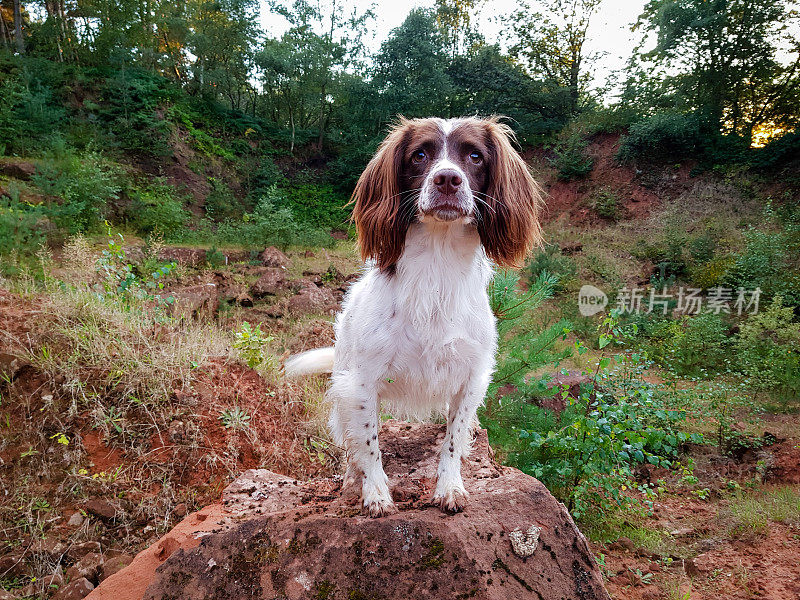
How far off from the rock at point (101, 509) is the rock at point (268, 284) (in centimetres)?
613

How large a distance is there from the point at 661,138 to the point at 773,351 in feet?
40.3

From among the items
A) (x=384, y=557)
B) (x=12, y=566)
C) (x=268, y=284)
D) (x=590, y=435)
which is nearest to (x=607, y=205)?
→ (x=268, y=284)

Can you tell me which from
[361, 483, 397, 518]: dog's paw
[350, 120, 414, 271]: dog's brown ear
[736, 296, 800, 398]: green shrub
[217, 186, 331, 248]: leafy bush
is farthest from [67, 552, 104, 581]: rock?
[217, 186, 331, 248]: leafy bush

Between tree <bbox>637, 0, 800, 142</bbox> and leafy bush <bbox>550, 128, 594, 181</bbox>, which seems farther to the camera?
leafy bush <bbox>550, 128, 594, 181</bbox>

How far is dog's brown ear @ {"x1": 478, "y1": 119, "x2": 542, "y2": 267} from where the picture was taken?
2.39 metres

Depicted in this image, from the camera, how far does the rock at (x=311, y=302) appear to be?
8.26m

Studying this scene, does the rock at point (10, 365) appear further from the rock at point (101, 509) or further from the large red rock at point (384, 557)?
the large red rock at point (384, 557)

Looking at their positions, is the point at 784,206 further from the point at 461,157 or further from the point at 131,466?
the point at 131,466

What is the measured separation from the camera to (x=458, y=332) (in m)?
2.27

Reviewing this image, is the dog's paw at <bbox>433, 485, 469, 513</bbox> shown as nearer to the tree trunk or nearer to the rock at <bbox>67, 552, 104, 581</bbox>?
the rock at <bbox>67, 552, 104, 581</bbox>

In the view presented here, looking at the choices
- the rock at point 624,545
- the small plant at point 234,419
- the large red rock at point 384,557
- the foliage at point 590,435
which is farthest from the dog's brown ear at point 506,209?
the rock at point 624,545

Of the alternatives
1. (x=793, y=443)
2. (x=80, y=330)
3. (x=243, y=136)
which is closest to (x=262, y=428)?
(x=80, y=330)

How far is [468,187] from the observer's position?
217 cm

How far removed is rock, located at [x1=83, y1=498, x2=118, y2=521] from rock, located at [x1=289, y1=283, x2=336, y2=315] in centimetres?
535
